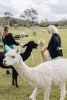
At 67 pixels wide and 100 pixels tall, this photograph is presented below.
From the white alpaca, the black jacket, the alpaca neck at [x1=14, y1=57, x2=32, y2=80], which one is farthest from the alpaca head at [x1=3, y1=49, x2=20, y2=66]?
the black jacket

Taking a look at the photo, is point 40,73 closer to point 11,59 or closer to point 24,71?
point 24,71

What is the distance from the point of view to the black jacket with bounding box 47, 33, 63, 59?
953 centimetres

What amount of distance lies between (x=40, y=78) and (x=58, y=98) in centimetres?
143

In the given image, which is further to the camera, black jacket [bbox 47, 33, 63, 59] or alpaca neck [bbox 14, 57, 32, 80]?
black jacket [bbox 47, 33, 63, 59]

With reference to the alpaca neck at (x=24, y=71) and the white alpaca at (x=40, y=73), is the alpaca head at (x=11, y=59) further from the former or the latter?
the alpaca neck at (x=24, y=71)

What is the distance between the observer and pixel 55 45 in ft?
31.7

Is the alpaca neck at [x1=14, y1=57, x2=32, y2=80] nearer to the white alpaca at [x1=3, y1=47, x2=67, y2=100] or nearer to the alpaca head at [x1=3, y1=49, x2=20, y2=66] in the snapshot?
the white alpaca at [x1=3, y1=47, x2=67, y2=100]

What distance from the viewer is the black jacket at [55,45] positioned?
9.53m

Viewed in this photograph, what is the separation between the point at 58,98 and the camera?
8.87 metres

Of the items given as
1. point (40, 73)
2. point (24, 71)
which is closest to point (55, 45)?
point (40, 73)

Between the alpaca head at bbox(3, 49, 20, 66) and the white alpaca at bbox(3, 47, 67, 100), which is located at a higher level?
the alpaca head at bbox(3, 49, 20, 66)

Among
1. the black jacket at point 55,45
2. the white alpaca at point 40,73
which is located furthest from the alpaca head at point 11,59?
the black jacket at point 55,45

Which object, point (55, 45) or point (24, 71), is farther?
point (55, 45)

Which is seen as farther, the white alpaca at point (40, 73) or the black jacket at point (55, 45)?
the black jacket at point (55, 45)
